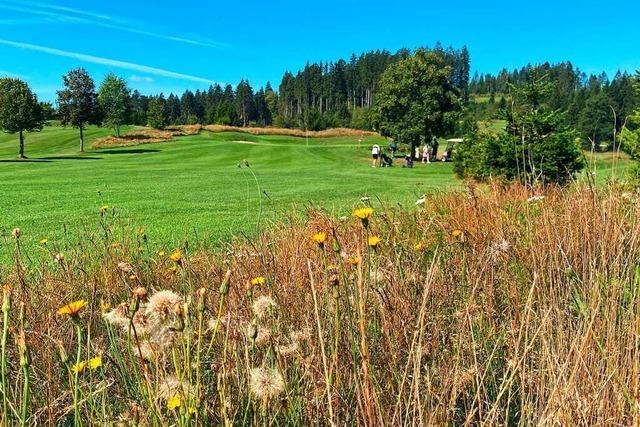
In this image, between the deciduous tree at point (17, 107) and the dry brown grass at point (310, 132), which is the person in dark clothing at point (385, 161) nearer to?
the deciduous tree at point (17, 107)

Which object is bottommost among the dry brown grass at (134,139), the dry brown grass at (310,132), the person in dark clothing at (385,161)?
the person in dark clothing at (385,161)

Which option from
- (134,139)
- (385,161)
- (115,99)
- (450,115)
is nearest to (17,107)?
(134,139)

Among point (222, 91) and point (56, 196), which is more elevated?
point (222, 91)

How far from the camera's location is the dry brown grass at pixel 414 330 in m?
1.43

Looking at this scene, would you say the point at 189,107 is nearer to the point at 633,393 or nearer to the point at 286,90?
the point at 286,90

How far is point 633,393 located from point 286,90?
12865 centimetres

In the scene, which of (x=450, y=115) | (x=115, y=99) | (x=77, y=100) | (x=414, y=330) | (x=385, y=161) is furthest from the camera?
(x=115, y=99)

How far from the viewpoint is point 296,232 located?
14.9 feet

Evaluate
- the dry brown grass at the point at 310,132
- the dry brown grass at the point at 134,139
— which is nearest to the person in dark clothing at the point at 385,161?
the dry brown grass at the point at 134,139

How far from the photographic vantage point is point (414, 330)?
180 centimetres

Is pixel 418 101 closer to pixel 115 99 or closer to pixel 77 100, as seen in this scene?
pixel 77 100

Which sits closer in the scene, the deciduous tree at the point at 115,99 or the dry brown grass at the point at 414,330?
the dry brown grass at the point at 414,330

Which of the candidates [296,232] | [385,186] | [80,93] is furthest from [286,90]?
[296,232]

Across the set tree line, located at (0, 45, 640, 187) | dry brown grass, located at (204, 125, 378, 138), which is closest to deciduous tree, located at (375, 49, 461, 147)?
tree line, located at (0, 45, 640, 187)
